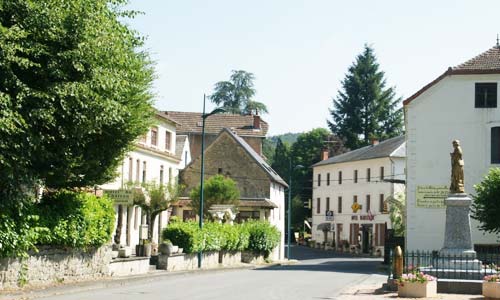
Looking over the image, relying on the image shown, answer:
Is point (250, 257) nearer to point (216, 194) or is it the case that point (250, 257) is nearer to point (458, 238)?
point (216, 194)

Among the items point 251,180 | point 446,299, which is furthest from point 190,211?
point 446,299

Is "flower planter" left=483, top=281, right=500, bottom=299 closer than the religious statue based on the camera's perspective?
Yes

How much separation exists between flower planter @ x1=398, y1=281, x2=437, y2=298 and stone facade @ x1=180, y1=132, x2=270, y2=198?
4280cm

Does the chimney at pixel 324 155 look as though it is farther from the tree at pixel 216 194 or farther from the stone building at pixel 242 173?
the tree at pixel 216 194

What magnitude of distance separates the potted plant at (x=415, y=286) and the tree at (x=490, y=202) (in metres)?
16.0

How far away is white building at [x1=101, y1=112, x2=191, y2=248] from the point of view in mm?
44031

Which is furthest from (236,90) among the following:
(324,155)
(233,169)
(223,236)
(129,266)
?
(129,266)

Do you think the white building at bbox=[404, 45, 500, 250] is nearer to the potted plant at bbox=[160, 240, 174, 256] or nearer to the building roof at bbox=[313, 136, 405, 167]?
the potted plant at bbox=[160, 240, 174, 256]

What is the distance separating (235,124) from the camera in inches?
3152

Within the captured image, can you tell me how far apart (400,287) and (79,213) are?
989cm

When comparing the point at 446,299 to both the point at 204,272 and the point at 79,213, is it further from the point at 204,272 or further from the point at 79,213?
the point at 204,272

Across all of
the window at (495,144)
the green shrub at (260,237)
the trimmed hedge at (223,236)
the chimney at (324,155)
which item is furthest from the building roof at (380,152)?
the window at (495,144)

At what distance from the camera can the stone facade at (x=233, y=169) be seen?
213 feet

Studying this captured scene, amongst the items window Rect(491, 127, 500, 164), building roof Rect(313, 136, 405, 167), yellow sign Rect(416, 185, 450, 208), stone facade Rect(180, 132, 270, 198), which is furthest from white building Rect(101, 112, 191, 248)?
building roof Rect(313, 136, 405, 167)
